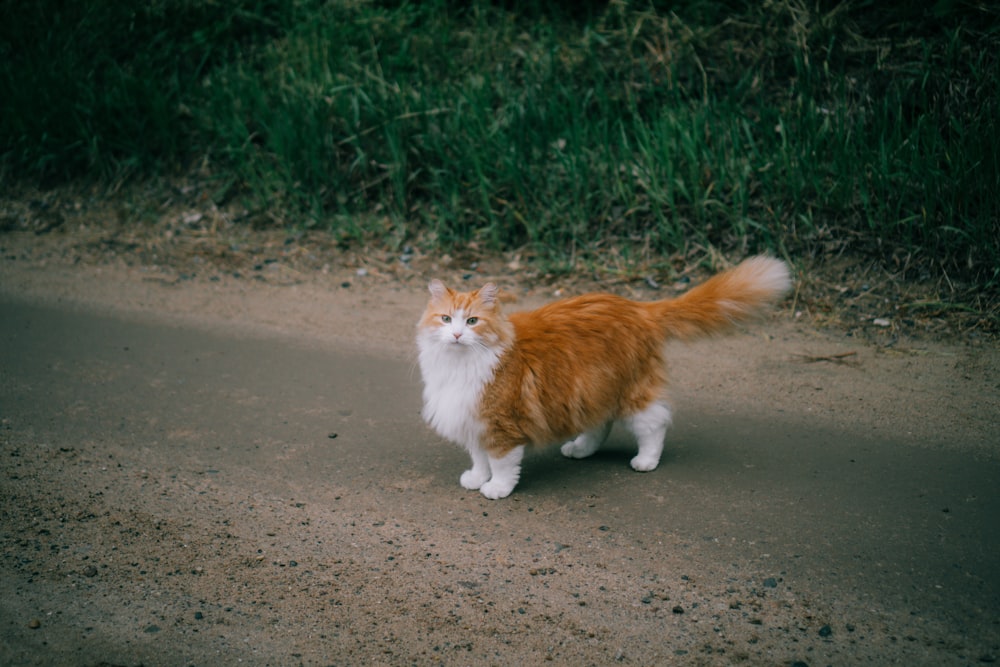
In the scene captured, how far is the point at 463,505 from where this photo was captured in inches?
145

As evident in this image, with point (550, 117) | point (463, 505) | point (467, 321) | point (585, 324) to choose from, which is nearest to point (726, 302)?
point (585, 324)

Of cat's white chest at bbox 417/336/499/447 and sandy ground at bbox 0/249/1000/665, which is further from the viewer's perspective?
cat's white chest at bbox 417/336/499/447

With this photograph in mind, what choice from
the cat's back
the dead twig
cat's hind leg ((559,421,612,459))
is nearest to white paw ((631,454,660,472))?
cat's hind leg ((559,421,612,459))

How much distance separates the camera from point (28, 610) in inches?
117

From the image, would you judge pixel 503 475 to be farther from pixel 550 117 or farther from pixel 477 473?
pixel 550 117

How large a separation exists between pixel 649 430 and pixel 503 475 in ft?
2.27

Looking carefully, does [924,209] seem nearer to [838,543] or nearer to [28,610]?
[838,543]

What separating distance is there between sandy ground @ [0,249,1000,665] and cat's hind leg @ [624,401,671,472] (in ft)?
0.28

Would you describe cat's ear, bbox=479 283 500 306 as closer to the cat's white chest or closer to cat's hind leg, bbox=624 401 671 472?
the cat's white chest

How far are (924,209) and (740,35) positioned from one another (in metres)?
2.77

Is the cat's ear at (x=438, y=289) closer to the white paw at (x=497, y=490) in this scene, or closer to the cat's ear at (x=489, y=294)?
the cat's ear at (x=489, y=294)

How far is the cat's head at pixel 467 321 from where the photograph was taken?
357cm

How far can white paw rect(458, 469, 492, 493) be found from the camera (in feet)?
12.5

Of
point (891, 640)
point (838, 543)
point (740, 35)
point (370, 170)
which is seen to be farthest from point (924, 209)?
point (370, 170)
